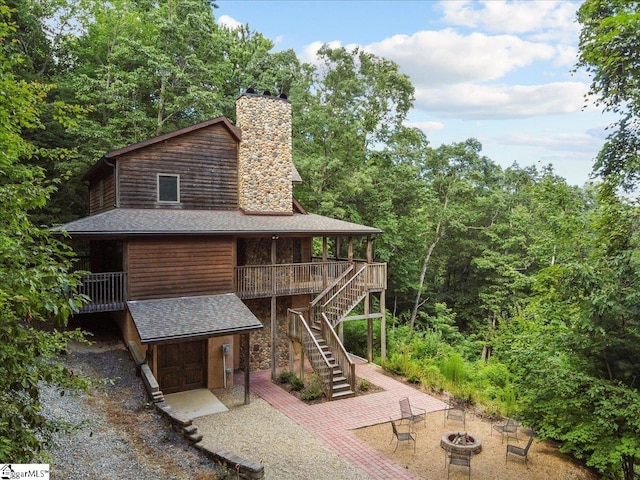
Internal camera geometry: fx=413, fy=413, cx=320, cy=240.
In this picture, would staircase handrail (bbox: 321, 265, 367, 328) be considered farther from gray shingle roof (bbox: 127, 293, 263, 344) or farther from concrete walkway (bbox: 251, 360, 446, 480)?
gray shingle roof (bbox: 127, 293, 263, 344)

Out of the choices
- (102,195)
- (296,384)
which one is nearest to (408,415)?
(296,384)

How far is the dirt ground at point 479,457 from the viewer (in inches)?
356

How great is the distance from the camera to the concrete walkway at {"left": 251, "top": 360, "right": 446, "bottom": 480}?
364 inches

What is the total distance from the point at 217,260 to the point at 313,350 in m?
4.40

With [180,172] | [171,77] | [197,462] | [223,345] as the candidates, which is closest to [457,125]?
[171,77]

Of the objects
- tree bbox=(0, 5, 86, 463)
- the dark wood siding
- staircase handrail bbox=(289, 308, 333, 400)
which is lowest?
staircase handrail bbox=(289, 308, 333, 400)

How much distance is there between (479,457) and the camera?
9.77 m

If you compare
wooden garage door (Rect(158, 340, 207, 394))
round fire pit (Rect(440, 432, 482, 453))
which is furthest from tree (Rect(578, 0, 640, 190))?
wooden garage door (Rect(158, 340, 207, 394))

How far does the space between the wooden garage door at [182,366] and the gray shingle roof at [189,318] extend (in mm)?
1425

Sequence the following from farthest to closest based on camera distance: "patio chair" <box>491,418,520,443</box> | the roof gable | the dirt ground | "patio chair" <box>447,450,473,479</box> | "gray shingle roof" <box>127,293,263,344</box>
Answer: the roof gable, "gray shingle roof" <box>127,293,263,344</box>, "patio chair" <box>491,418,520,443</box>, the dirt ground, "patio chair" <box>447,450,473,479</box>

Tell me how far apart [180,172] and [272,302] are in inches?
232

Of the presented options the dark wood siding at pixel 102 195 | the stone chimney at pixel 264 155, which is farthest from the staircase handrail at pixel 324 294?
the dark wood siding at pixel 102 195

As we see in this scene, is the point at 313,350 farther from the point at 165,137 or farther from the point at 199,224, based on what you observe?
the point at 165,137

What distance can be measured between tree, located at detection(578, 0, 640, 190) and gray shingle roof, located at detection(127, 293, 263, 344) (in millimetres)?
10367
